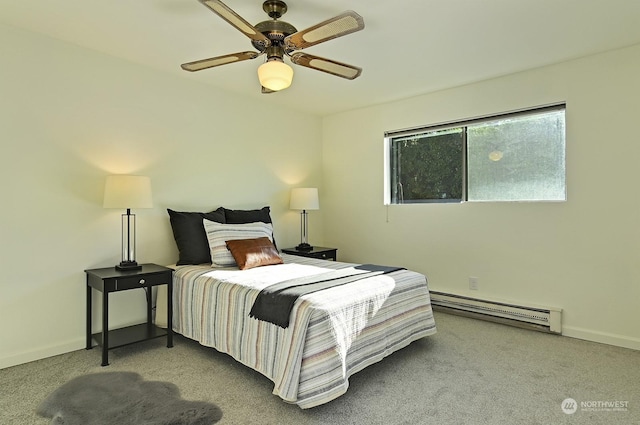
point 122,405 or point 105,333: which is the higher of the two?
point 105,333

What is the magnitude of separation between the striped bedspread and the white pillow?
0.12 metres

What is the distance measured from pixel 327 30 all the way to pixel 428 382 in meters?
2.19

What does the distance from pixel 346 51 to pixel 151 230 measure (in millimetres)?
2306

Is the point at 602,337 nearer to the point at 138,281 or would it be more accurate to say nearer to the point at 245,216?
the point at 245,216

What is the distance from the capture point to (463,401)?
2.15 m

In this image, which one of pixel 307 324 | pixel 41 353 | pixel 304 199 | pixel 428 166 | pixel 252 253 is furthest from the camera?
pixel 304 199

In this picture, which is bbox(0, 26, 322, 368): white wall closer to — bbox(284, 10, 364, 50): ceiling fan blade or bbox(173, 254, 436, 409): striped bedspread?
bbox(173, 254, 436, 409): striped bedspread

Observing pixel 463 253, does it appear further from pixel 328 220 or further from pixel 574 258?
pixel 328 220

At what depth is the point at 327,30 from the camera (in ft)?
6.50

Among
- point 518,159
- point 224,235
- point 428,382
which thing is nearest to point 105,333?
point 224,235

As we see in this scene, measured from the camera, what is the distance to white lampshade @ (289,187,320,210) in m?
4.41

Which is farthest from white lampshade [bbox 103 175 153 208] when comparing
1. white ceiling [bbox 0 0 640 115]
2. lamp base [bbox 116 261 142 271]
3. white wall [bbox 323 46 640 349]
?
white wall [bbox 323 46 640 349]

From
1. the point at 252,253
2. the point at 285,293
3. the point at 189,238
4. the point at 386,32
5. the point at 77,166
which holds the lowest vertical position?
the point at 285,293

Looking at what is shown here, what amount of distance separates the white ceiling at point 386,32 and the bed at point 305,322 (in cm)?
177
